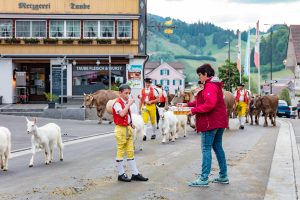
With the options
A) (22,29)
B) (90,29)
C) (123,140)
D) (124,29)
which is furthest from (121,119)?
(22,29)

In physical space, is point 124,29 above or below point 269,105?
above

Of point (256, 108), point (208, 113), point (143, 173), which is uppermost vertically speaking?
point (208, 113)

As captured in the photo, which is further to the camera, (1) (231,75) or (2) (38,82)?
(1) (231,75)

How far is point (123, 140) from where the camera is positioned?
10.5 metres

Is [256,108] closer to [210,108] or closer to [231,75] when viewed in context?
[210,108]

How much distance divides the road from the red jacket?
3.36 feet

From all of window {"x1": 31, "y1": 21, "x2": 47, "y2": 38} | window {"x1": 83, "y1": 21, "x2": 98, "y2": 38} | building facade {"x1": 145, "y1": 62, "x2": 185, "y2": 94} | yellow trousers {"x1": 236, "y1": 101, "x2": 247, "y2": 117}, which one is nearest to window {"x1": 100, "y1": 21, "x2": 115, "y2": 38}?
window {"x1": 83, "y1": 21, "x2": 98, "y2": 38}

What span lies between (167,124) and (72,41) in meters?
29.6

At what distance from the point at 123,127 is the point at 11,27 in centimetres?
3761

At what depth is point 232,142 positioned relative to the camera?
A: 18.3 metres

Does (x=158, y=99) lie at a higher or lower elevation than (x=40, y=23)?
lower

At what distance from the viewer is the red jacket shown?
9641 mm

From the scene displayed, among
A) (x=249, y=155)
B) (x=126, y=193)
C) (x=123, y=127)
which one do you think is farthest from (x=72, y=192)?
(x=249, y=155)

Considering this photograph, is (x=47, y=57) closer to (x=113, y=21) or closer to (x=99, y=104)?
(x=113, y=21)
